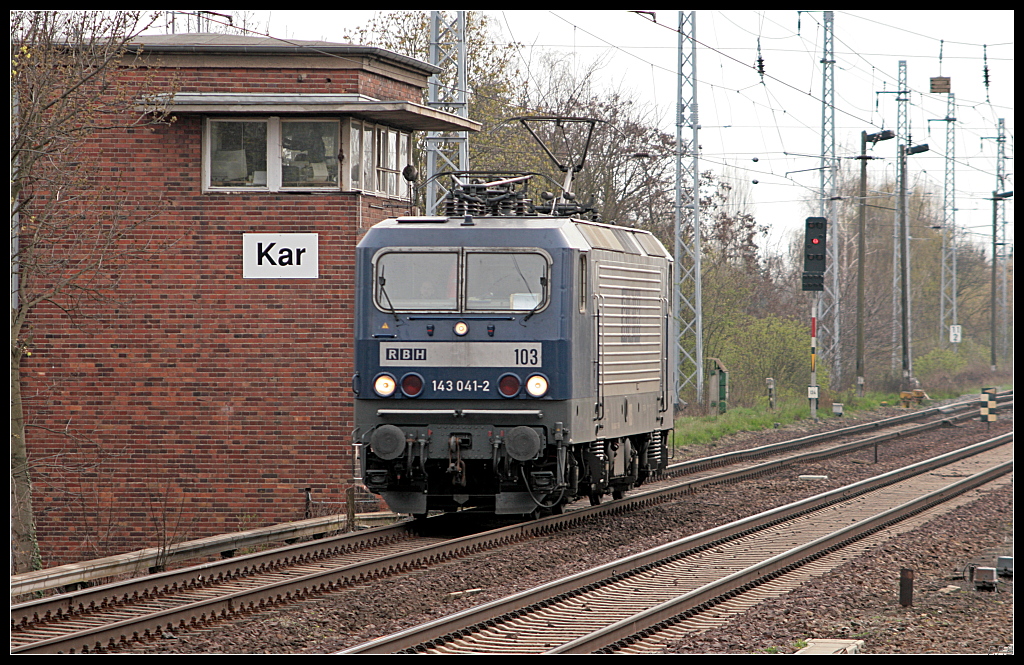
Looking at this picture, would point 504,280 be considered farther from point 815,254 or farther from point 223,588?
point 815,254

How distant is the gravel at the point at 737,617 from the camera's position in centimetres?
791

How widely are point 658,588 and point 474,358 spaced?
2.98 m

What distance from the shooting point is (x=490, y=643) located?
25.8 ft

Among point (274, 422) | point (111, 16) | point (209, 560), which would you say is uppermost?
point (111, 16)

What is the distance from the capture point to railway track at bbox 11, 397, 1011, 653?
7863 mm

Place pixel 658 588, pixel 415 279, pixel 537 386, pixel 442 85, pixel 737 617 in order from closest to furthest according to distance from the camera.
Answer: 1. pixel 737 617
2. pixel 658 588
3. pixel 537 386
4. pixel 415 279
5. pixel 442 85

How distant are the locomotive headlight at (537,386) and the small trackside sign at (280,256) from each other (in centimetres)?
420

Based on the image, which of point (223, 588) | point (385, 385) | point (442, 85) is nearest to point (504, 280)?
point (385, 385)

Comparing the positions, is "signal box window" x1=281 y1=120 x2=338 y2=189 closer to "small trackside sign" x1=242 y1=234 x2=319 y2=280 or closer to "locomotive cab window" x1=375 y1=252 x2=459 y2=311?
"small trackside sign" x1=242 y1=234 x2=319 y2=280

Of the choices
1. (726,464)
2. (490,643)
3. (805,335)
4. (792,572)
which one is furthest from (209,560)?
(805,335)

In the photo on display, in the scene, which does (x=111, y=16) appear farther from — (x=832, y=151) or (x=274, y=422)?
(x=832, y=151)

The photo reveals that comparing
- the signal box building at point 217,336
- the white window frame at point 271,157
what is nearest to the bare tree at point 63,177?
the signal box building at point 217,336

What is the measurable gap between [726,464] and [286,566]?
11.2 meters

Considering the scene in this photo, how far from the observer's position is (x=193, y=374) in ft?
48.5
